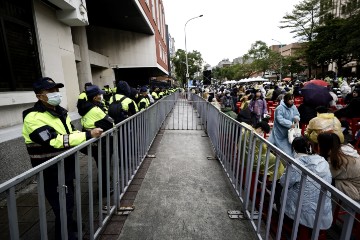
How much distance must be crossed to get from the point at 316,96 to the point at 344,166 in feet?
10.3

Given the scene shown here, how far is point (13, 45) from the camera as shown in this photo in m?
5.09

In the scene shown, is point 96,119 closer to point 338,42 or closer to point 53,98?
point 53,98

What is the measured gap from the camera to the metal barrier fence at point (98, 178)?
1530 mm

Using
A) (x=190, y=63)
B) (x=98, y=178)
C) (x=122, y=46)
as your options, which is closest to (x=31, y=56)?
(x=98, y=178)

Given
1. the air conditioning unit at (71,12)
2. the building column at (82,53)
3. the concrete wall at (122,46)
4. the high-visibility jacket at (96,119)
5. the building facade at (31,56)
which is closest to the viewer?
the high-visibility jacket at (96,119)

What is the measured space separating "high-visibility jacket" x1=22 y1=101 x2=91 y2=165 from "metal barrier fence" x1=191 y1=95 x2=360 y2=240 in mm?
2032

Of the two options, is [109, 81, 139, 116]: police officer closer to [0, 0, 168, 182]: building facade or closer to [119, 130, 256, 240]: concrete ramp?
[119, 130, 256, 240]: concrete ramp

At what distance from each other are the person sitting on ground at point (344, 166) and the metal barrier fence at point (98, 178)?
279 cm

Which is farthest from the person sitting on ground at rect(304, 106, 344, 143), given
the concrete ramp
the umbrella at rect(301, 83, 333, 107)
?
the concrete ramp

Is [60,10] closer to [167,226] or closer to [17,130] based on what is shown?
[17,130]

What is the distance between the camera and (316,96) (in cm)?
554

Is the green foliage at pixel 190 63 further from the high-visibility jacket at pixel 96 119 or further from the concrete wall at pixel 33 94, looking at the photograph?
the high-visibility jacket at pixel 96 119

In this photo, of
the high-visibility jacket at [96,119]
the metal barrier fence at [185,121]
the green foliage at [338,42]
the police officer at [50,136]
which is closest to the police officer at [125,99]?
the high-visibility jacket at [96,119]

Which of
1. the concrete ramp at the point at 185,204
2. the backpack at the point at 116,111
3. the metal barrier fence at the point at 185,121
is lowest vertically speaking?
the metal barrier fence at the point at 185,121
